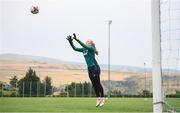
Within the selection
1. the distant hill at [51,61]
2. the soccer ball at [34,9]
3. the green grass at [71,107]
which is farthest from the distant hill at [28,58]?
the soccer ball at [34,9]

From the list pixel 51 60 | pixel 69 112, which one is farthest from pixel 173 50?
pixel 51 60

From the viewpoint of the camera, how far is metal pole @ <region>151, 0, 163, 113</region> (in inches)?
321

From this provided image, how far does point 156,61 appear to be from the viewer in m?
8.18

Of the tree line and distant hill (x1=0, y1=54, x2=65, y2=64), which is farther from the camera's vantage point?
distant hill (x1=0, y1=54, x2=65, y2=64)

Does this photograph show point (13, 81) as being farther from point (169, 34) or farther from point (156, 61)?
point (156, 61)

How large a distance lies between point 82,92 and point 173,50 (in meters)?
34.2

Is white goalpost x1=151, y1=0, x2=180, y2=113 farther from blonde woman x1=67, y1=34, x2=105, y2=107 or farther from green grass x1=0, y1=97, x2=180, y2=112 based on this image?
green grass x1=0, y1=97, x2=180, y2=112

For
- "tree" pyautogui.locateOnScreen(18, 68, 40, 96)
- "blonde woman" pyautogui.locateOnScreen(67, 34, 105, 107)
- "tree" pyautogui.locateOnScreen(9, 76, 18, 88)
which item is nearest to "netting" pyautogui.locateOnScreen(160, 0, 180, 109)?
"blonde woman" pyautogui.locateOnScreen(67, 34, 105, 107)

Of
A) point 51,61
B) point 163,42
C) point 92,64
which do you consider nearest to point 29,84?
point 51,61

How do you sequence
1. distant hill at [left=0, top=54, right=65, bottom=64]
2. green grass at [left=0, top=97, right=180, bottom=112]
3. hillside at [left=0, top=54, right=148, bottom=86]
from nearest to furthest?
green grass at [left=0, top=97, right=180, bottom=112]
distant hill at [left=0, top=54, right=65, bottom=64]
hillside at [left=0, top=54, right=148, bottom=86]

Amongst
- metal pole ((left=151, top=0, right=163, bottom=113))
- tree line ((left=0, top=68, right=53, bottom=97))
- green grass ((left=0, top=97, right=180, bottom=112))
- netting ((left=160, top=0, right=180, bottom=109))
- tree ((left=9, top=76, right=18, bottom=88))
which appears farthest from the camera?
tree ((left=9, top=76, right=18, bottom=88))

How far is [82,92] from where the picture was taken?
4403 cm

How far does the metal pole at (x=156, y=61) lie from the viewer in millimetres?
8148

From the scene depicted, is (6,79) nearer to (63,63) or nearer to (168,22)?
(63,63)
